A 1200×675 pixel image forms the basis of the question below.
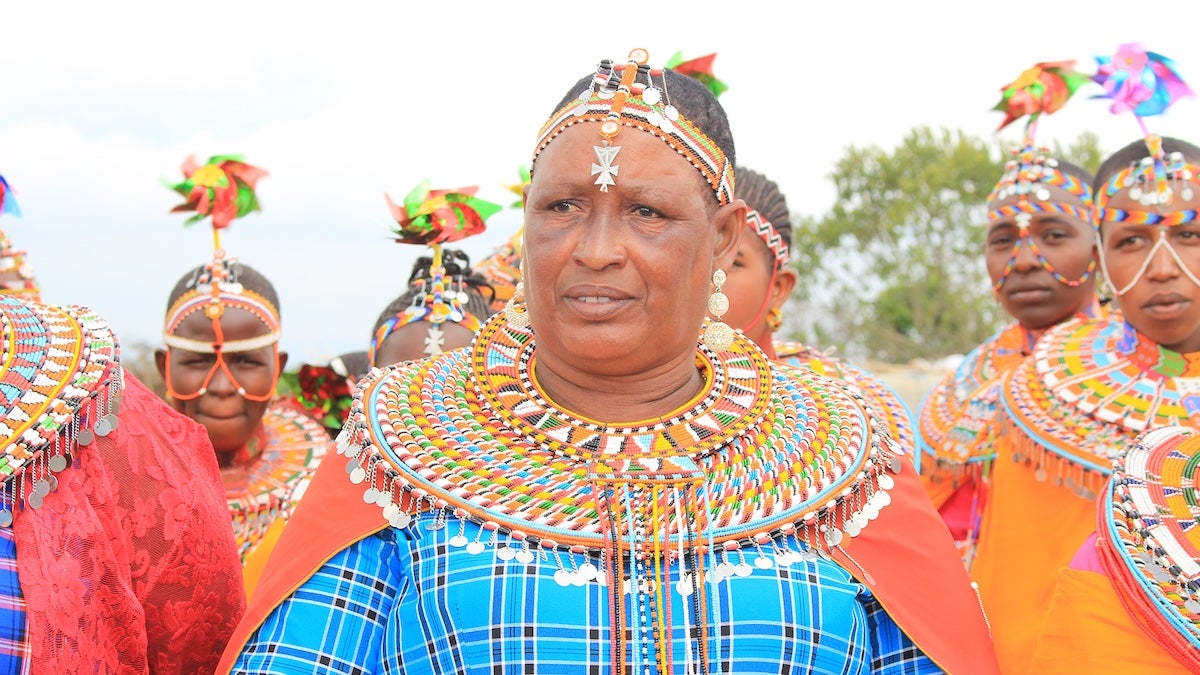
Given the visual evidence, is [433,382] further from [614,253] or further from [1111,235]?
[1111,235]

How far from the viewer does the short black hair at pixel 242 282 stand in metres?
4.85

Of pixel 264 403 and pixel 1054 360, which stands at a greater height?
pixel 1054 360

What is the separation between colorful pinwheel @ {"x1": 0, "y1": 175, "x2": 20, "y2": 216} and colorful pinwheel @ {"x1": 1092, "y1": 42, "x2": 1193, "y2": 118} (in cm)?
346

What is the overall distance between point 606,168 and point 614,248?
143mm

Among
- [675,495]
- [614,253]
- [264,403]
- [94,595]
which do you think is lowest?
[264,403]

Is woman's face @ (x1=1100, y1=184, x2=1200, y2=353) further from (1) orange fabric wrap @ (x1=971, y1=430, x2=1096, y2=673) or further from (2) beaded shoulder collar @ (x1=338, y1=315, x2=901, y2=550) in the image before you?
(2) beaded shoulder collar @ (x1=338, y1=315, x2=901, y2=550)

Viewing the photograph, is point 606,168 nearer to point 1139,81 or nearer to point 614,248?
point 614,248

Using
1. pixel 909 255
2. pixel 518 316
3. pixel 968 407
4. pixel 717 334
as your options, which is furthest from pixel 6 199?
pixel 909 255

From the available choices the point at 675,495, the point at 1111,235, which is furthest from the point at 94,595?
the point at 1111,235

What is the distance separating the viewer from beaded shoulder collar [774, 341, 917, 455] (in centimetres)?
401

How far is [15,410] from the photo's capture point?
204 centimetres

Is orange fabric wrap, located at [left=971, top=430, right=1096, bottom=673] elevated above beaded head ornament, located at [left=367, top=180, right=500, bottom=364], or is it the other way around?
beaded head ornament, located at [left=367, top=180, right=500, bottom=364]

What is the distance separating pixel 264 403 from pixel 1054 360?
122 inches

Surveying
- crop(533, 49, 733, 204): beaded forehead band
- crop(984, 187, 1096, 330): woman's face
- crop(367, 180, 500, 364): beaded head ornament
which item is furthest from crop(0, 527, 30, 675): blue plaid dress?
crop(984, 187, 1096, 330): woman's face
